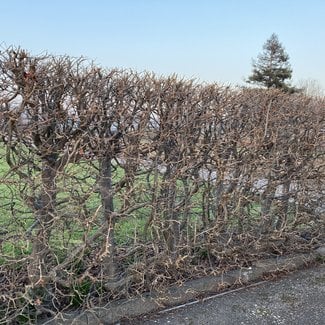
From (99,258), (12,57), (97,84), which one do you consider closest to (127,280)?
(99,258)

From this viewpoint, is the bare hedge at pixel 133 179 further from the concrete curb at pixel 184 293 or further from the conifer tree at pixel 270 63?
the conifer tree at pixel 270 63

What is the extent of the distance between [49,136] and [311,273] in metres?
3.01

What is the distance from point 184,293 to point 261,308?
0.65 meters

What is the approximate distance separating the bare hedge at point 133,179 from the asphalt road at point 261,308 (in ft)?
0.88

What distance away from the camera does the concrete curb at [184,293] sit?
3.01 meters

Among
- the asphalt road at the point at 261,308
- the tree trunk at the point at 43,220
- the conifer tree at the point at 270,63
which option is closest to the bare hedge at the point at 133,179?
the tree trunk at the point at 43,220

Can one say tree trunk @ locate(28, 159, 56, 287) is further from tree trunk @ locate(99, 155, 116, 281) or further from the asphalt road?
the asphalt road

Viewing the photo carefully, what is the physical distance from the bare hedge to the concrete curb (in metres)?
0.08

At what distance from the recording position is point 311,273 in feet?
13.6

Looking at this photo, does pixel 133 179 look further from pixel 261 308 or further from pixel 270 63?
pixel 270 63

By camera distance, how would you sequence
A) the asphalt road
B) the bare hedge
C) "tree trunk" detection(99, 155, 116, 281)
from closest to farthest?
the bare hedge
"tree trunk" detection(99, 155, 116, 281)
the asphalt road

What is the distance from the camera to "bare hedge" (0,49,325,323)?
2672mm

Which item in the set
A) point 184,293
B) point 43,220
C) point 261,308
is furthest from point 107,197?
point 261,308

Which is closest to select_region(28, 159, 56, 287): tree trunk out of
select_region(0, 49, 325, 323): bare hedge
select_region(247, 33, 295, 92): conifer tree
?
select_region(0, 49, 325, 323): bare hedge
